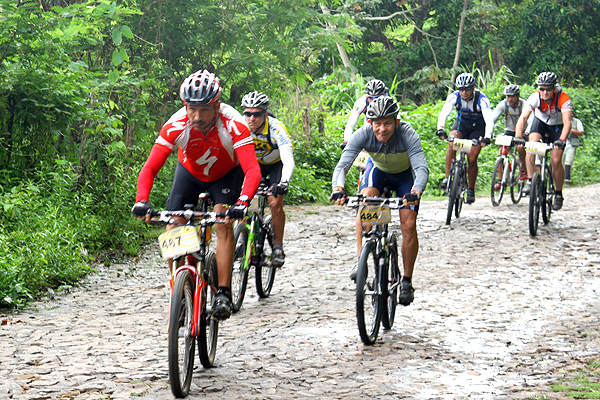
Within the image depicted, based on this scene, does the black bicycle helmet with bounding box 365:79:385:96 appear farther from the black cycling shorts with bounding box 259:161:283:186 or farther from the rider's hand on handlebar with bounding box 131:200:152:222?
the rider's hand on handlebar with bounding box 131:200:152:222

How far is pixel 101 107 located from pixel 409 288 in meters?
6.85

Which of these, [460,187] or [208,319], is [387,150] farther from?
[460,187]

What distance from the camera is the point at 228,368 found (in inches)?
254

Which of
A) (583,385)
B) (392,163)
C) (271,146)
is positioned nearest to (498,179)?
(271,146)

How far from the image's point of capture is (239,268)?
8.48m

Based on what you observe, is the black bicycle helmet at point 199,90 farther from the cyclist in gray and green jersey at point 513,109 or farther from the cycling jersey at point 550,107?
the cyclist in gray and green jersey at point 513,109

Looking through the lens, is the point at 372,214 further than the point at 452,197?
No

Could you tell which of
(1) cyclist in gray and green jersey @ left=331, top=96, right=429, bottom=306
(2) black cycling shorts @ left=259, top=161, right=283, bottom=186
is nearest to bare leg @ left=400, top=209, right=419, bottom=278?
(1) cyclist in gray and green jersey @ left=331, top=96, right=429, bottom=306

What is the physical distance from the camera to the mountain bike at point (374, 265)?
691 cm

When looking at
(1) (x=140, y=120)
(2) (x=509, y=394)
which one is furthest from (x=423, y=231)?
(2) (x=509, y=394)

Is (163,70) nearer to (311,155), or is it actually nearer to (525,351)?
(311,155)

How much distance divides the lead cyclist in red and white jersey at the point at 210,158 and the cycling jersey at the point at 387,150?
3.82ft

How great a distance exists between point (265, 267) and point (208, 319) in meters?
3.02

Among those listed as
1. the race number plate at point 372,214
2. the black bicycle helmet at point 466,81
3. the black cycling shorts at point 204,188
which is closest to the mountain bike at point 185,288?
the black cycling shorts at point 204,188
